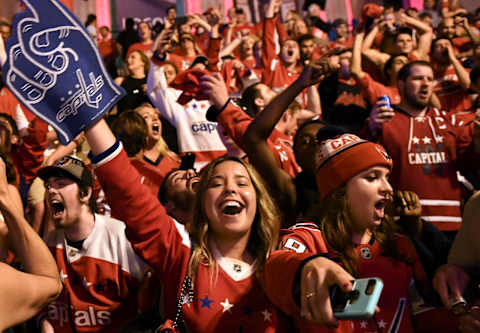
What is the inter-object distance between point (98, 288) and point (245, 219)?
1110 mm

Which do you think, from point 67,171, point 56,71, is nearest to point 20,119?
point 67,171

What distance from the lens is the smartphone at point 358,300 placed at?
1.27 m

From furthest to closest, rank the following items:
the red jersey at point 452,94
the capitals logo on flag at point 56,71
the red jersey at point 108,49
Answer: the red jersey at point 108,49 < the red jersey at point 452,94 < the capitals logo on flag at point 56,71

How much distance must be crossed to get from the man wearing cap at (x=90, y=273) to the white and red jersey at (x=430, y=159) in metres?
2.19

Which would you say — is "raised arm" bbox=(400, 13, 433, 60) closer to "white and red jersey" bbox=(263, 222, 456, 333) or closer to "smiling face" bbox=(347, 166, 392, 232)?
"smiling face" bbox=(347, 166, 392, 232)

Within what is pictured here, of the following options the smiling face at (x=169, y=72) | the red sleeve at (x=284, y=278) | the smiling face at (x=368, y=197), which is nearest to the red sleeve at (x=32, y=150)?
the smiling face at (x=169, y=72)

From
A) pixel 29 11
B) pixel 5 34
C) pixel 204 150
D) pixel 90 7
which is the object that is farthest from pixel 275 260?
pixel 90 7

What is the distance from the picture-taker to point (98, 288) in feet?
10.5

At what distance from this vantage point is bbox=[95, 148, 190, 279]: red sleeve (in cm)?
219

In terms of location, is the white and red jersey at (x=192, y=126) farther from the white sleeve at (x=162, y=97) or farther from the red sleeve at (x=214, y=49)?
the red sleeve at (x=214, y=49)

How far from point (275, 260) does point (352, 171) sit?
918mm

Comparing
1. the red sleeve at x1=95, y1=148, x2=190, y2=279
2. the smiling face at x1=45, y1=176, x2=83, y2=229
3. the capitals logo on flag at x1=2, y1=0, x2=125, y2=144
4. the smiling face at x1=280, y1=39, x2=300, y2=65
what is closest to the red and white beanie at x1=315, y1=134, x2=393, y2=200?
the red sleeve at x1=95, y1=148, x2=190, y2=279

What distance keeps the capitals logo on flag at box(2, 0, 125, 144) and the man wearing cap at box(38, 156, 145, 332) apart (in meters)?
1.38

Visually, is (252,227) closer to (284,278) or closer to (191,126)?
(284,278)
